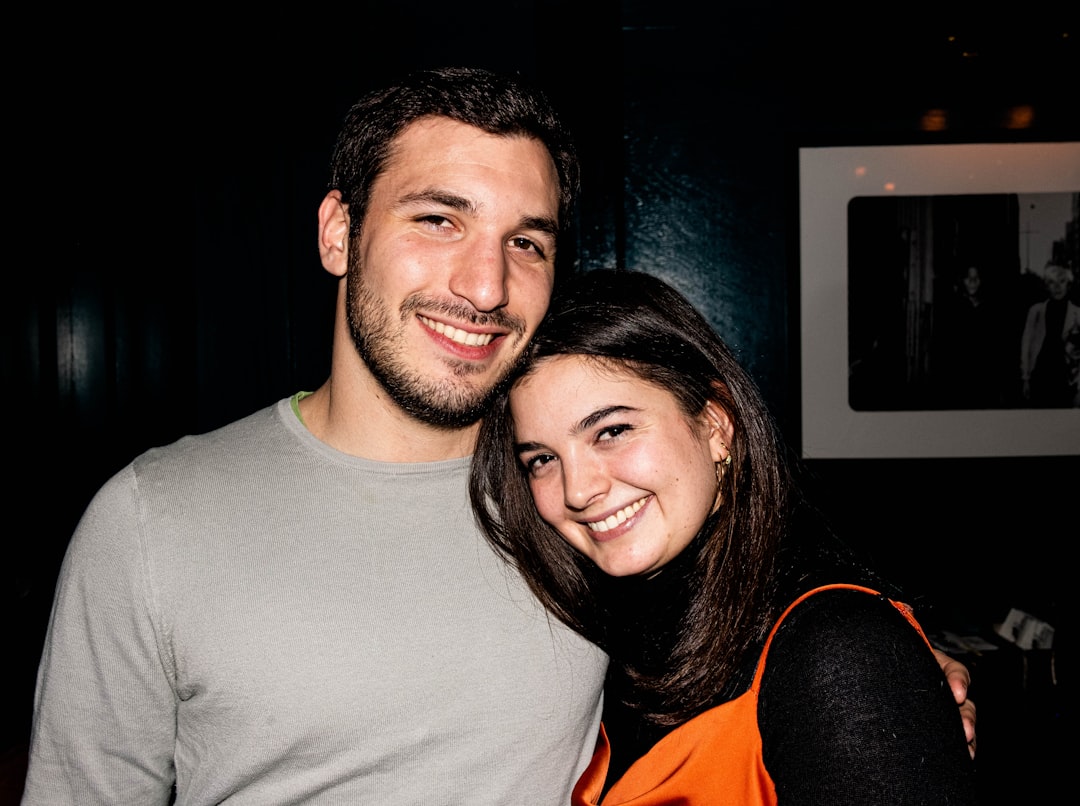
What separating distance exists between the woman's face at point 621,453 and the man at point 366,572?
4.5 inches

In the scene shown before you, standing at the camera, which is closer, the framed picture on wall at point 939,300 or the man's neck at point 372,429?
the man's neck at point 372,429

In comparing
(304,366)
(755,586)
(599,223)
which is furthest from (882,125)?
(304,366)

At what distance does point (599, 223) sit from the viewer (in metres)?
2.51

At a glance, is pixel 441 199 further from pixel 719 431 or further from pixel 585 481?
pixel 719 431

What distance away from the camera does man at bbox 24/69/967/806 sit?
107cm

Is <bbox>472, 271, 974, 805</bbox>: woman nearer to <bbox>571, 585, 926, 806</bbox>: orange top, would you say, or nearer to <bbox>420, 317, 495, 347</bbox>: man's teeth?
<bbox>571, 585, 926, 806</bbox>: orange top

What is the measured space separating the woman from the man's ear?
408 millimetres

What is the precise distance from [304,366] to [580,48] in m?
1.46

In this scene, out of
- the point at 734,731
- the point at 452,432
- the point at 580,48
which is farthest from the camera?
the point at 580,48

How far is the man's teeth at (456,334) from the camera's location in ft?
3.97

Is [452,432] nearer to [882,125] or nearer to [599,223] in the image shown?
[599,223]

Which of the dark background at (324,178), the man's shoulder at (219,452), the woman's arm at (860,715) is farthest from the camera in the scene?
the dark background at (324,178)

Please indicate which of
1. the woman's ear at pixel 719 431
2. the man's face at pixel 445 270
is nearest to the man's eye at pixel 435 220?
the man's face at pixel 445 270

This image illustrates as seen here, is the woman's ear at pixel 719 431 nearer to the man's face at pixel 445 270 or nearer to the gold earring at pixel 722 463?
the gold earring at pixel 722 463
